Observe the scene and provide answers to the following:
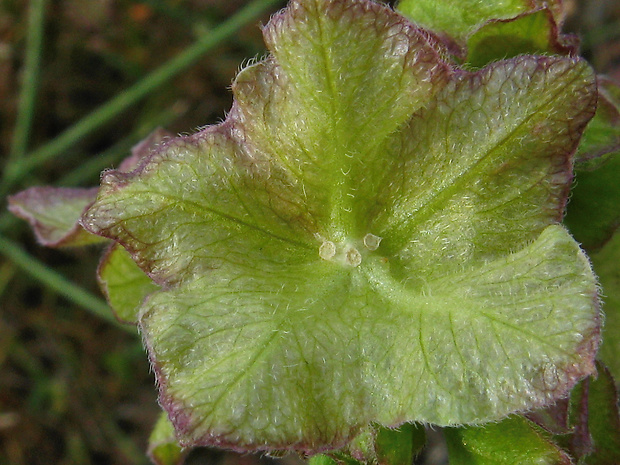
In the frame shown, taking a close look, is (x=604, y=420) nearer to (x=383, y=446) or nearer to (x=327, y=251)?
(x=383, y=446)

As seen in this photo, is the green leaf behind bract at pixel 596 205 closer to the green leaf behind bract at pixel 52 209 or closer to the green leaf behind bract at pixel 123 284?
the green leaf behind bract at pixel 123 284

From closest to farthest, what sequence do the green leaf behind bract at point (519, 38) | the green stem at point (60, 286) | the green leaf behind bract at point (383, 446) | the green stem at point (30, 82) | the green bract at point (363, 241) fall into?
the green bract at point (363, 241) → the green leaf behind bract at point (383, 446) → the green leaf behind bract at point (519, 38) → the green stem at point (60, 286) → the green stem at point (30, 82)

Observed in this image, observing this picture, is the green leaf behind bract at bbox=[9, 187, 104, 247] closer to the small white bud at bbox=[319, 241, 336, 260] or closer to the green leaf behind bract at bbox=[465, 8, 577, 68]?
the small white bud at bbox=[319, 241, 336, 260]

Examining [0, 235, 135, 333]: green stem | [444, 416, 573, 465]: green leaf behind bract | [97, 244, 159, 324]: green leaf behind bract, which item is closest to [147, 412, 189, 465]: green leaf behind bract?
[97, 244, 159, 324]: green leaf behind bract

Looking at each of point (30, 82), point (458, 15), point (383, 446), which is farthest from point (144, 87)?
point (383, 446)

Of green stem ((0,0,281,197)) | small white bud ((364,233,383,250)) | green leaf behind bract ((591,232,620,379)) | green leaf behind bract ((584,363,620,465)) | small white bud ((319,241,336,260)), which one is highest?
green stem ((0,0,281,197))

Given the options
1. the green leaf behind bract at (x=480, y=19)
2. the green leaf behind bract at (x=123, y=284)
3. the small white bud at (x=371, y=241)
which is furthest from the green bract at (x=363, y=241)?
the green leaf behind bract at (x=123, y=284)
